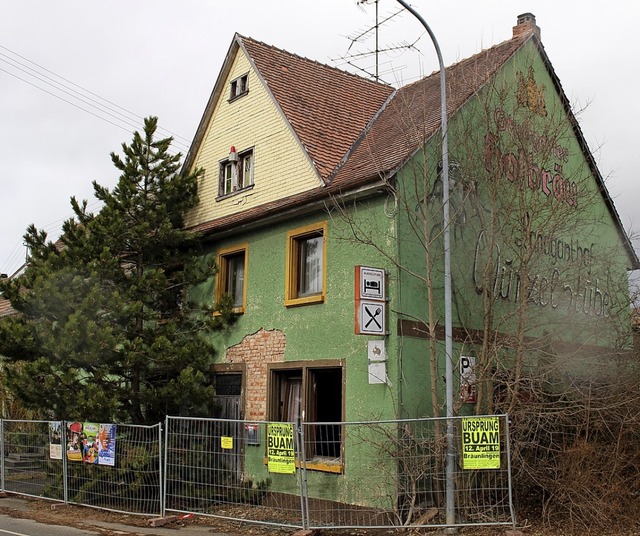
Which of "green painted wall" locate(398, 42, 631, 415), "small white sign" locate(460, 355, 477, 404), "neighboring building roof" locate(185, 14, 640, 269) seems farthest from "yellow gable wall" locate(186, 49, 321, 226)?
"small white sign" locate(460, 355, 477, 404)

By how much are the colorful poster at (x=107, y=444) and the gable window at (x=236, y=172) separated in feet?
19.4

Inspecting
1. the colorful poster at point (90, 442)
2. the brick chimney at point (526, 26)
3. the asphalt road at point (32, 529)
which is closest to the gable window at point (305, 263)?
the colorful poster at point (90, 442)

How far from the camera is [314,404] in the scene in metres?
13.3

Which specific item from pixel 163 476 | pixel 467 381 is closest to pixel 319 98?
pixel 467 381

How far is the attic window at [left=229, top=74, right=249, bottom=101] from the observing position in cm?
1697

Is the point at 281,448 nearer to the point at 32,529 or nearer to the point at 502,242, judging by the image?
the point at 32,529

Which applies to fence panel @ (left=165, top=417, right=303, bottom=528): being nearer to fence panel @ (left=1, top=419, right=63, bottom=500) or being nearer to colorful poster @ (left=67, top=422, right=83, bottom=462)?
colorful poster @ (left=67, top=422, right=83, bottom=462)

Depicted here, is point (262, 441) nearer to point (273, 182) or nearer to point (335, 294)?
point (335, 294)

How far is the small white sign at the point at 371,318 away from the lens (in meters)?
11.4

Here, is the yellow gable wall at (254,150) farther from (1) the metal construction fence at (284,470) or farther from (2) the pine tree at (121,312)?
(1) the metal construction fence at (284,470)

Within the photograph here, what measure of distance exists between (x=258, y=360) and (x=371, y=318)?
377 centimetres

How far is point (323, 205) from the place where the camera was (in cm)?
1334

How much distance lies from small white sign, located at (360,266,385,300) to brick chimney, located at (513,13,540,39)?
8280 mm

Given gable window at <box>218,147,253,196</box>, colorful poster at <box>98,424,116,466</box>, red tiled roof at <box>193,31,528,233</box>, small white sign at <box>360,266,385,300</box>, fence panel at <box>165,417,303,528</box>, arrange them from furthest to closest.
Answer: gable window at <box>218,147,253,196</box> → red tiled roof at <box>193,31,528,233</box> → colorful poster at <box>98,424,116,466</box> → fence panel at <box>165,417,303,528</box> → small white sign at <box>360,266,385,300</box>
